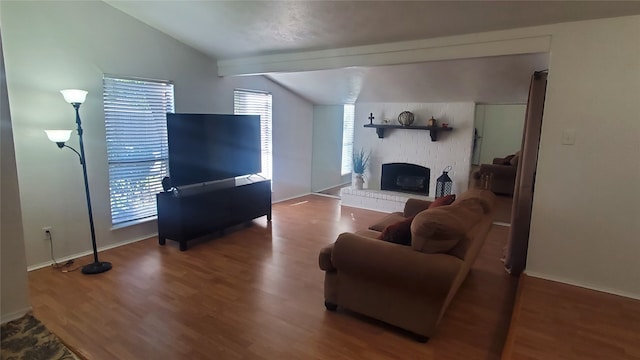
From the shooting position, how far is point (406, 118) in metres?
5.96

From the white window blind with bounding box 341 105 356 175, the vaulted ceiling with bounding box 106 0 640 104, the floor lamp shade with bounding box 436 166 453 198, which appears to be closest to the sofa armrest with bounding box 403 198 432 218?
the vaulted ceiling with bounding box 106 0 640 104

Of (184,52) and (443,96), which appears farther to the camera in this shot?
(443,96)

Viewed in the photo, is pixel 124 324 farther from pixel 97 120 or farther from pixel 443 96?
pixel 443 96

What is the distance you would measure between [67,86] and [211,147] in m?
1.57

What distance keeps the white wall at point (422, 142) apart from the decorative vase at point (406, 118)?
118mm

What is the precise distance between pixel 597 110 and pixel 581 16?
2.45ft

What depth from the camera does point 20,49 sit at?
3230 mm

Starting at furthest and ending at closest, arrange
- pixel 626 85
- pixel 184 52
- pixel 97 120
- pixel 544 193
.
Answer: pixel 184 52 < pixel 97 120 < pixel 544 193 < pixel 626 85

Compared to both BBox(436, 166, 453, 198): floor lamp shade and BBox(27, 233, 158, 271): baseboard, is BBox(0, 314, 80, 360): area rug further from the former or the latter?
BBox(436, 166, 453, 198): floor lamp shade

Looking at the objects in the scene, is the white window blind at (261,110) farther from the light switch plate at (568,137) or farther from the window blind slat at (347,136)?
the light switch plate at (568,137)

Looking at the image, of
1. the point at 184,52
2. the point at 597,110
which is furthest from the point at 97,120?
the point at 597,110

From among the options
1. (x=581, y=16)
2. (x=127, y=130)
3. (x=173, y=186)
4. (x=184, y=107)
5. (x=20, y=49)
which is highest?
(x=581, y=16)

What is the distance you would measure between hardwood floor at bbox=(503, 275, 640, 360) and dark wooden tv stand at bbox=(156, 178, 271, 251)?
128 inches

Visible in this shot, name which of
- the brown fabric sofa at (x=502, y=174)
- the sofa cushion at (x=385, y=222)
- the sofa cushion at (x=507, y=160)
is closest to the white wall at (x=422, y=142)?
the brown fabric sofa at (x=502, y=174)
